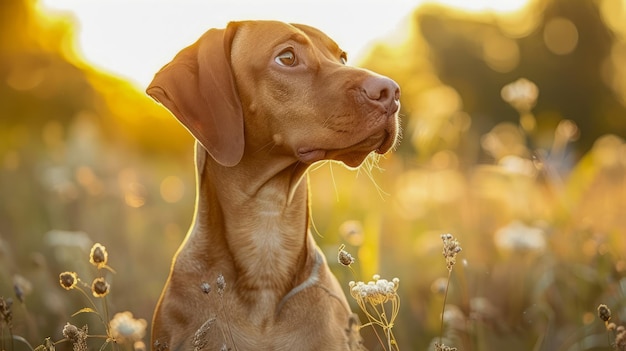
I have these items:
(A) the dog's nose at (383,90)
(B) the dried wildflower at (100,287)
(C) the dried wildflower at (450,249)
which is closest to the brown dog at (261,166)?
(A) the dog's nose at (383,90)

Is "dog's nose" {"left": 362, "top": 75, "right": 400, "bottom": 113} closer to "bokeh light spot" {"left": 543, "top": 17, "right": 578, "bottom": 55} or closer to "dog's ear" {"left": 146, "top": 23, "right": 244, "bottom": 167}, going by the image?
"dog's ear" {"left": 146, "top": 23, "right": 244, "bottom": 167}

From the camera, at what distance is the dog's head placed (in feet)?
10.6

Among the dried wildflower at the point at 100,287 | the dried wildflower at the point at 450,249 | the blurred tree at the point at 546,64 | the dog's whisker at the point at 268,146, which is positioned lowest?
the blurred tree at the point at 546,64

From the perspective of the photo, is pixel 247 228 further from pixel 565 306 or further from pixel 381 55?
pixel 381 55

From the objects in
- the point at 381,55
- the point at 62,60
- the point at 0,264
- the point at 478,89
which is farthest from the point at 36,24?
the point at 478,89

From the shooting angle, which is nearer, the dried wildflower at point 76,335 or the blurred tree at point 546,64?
the dried wildflower at point 76,335

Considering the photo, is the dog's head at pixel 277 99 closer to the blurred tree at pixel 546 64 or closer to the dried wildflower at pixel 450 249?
the dried wildflower at pixel 450 249

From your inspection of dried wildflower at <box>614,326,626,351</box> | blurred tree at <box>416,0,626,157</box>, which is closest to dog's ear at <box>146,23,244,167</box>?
dried wildflower at <box>614,326,626,351</box>

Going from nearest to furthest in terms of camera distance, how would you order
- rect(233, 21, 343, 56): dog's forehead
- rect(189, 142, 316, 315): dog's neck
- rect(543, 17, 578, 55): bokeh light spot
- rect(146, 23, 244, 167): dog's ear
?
1. rect(146, 23, 244, 167): dog's ear
2. rect(189, 142, 316, 315): dog's neck
3. rect(233, 21, 343, 56): dog's forehead
4. rect(543, 17, 578, 55): bokeh light spot

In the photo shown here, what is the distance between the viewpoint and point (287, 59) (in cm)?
352

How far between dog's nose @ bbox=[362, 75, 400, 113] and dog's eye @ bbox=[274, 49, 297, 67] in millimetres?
451

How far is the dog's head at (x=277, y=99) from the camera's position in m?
3.23

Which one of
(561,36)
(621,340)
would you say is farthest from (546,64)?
(621,340)

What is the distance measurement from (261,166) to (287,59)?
48cm
